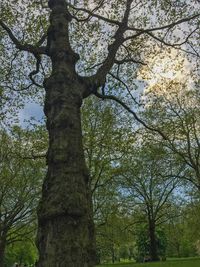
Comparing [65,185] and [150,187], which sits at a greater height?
[150,187]

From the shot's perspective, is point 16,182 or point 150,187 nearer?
point 16,182

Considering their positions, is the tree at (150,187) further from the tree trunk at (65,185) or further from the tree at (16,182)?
the tree trunk at (65,185)

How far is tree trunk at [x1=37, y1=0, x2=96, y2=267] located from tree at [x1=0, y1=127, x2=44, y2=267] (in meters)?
26.9

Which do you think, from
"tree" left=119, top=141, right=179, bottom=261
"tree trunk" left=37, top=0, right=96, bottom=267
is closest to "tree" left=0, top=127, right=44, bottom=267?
"tree" left=119, top=141, right=179, bottom=261

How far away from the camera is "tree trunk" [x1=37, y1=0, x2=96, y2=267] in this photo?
17.6 feet

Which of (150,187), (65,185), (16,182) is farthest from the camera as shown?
(150,187)

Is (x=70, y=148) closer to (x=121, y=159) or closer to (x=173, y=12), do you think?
(x=173, y=12)

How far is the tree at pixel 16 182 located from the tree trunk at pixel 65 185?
88.2 ft

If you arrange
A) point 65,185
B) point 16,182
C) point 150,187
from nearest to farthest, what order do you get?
point 65,185 → point 16,182 → point 150,187

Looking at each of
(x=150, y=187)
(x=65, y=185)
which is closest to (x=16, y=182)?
(x=150, y=187)

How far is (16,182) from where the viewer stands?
3641cm

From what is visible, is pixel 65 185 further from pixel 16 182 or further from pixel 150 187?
pixel 150 187

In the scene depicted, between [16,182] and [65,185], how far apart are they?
31776mm

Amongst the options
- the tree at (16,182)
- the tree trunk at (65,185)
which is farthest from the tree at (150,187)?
the tree trunk at (65,185)
